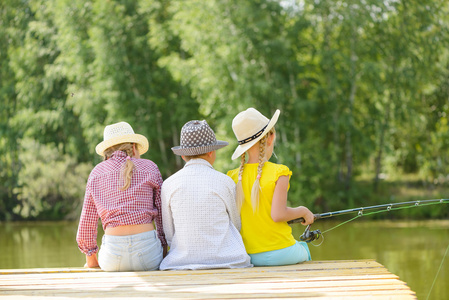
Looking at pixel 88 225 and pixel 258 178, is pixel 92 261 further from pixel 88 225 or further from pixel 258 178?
pixel 258 178

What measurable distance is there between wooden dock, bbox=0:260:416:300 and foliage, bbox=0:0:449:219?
10.7 meters

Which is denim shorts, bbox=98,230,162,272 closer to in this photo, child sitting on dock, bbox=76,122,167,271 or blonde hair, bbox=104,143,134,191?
child sitting on dock, bbox=76,122,167,271

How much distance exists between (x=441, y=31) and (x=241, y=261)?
12800mm

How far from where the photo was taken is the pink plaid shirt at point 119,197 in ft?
11.2

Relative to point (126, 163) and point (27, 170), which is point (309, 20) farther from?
point (126, 163)

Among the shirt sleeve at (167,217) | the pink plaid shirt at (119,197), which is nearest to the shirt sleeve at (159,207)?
the pink plaid shirt at (119,197)

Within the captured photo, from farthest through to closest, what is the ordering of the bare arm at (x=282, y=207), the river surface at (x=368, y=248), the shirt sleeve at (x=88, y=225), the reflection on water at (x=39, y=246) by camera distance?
1. the reflection on water at (x=39, y=246)
2. the river surface at (x=368, y=248)
3. the shirt sleeve at (x=88, y=225)
4. the bare arm at (x=282, y=207)

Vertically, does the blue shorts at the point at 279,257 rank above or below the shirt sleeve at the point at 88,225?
below

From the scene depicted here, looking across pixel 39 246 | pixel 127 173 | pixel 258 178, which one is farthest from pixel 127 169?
pixel 39 246

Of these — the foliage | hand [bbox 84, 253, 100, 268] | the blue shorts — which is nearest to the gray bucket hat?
the blue shorts

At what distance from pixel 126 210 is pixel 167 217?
0.21 metres

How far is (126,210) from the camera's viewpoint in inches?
135

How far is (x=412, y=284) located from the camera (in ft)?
22.7

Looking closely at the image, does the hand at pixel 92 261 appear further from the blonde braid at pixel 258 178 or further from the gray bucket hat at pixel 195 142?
the blonde braid at pixel 258 178
